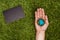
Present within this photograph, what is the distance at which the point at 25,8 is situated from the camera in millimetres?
2938

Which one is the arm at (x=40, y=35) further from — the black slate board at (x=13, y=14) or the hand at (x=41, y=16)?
the black slate board at (x=13, y=14)

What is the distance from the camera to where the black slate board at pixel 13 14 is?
2.90 metres

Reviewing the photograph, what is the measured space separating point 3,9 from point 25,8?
0.29 metres

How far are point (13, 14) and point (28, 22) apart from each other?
22cm

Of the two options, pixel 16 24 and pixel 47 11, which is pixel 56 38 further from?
pixel 16 24

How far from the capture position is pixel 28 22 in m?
2.93

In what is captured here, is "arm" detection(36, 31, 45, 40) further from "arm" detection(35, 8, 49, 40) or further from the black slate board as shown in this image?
the black slate board

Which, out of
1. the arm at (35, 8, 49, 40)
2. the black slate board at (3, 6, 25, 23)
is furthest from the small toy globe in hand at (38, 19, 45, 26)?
the black slate board at (3, 6, 25, 23)

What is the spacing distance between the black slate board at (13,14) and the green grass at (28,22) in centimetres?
4

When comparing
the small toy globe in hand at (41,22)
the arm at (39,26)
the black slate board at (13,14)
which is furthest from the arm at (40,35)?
the black slate board at (13,14)

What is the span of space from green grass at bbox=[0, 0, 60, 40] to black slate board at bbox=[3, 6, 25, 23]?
0.14ft

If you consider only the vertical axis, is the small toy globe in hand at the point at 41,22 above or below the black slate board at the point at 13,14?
below

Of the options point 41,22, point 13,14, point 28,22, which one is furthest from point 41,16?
point 13,14

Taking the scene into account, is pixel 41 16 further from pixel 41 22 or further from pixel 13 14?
pixel 13 14
